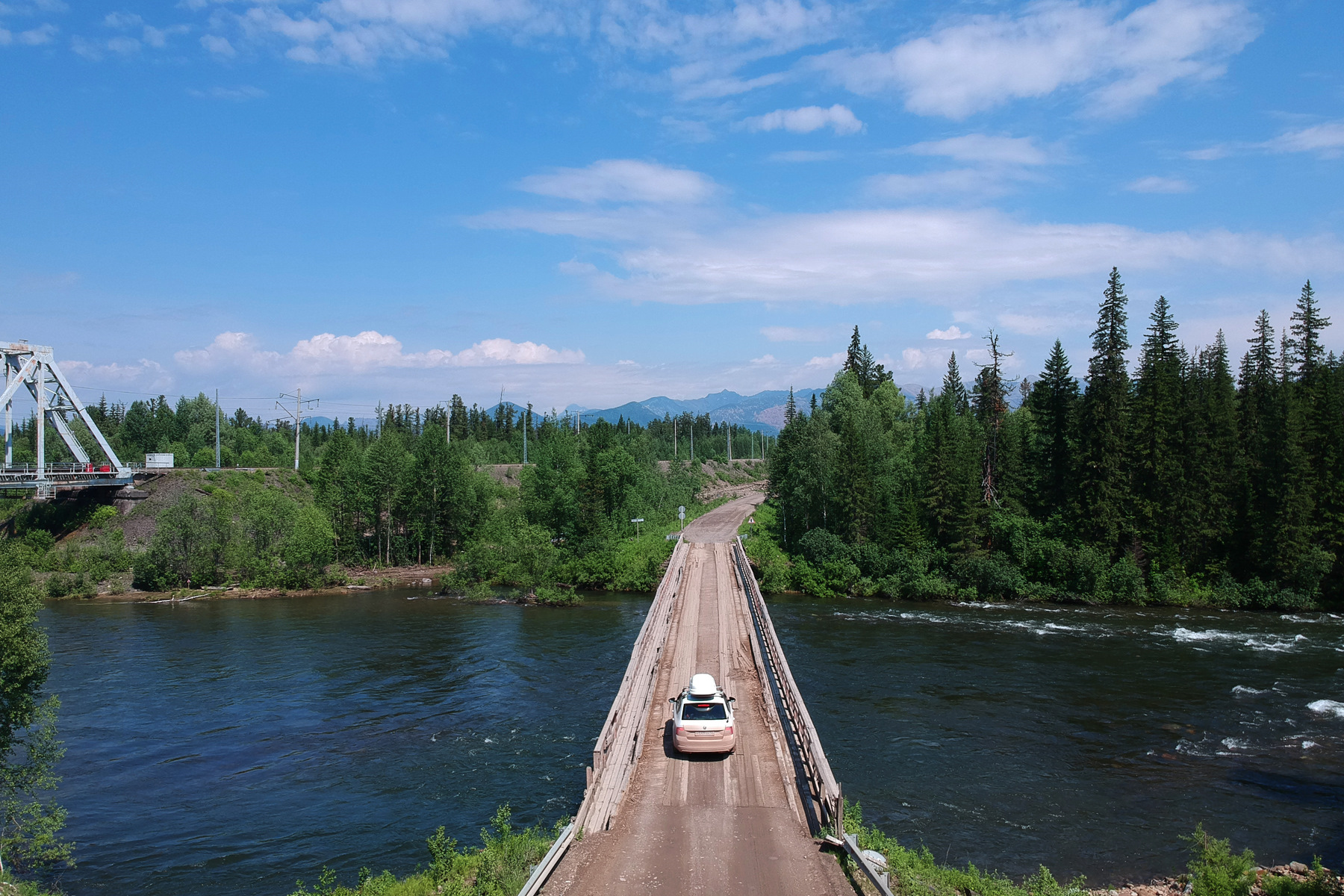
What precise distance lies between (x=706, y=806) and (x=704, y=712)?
9.96 ft

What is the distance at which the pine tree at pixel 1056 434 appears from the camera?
183ft

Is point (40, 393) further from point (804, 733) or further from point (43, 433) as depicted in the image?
point (804, 733)

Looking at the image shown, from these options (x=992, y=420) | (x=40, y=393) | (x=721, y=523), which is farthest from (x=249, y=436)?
(x=992, y=420)

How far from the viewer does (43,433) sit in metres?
65.6

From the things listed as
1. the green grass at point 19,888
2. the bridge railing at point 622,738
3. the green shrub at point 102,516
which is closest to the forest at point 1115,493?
the bridge railing at point 622,738

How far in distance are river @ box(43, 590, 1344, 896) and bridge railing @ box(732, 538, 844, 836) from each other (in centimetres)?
392

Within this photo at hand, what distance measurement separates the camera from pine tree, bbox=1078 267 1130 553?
5234 cm

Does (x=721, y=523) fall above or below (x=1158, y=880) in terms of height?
above

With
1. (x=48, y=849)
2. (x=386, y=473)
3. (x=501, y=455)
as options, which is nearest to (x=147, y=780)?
(x=48, y=849)

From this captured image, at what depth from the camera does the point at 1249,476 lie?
52.3 meters

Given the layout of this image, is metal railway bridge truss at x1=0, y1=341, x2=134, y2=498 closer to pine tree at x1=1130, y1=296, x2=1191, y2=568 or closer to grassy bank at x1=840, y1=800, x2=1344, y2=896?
grassy bank at x1=840, y1=800, x2=1344, y2=896

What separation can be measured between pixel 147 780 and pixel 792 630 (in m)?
31.4

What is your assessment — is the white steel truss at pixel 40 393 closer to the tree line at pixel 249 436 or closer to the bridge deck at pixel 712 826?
the tree line at pixel 249 436

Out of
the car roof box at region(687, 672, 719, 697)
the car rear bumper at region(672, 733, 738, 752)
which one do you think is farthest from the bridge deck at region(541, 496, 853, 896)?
the car roof box at region(687, 672, 719, 697)
